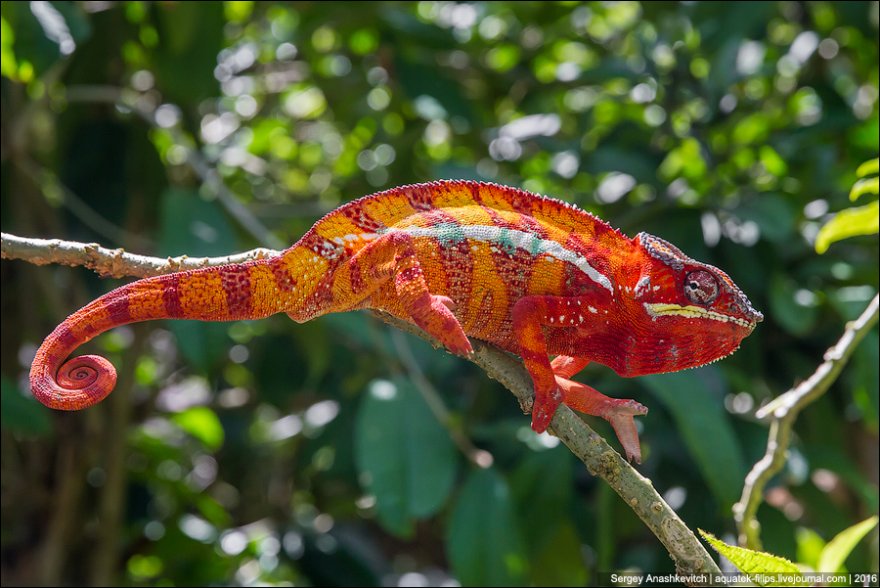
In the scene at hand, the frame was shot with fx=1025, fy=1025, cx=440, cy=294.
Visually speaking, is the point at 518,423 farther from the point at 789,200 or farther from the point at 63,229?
the point at 63,229

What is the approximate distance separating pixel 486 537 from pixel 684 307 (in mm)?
927

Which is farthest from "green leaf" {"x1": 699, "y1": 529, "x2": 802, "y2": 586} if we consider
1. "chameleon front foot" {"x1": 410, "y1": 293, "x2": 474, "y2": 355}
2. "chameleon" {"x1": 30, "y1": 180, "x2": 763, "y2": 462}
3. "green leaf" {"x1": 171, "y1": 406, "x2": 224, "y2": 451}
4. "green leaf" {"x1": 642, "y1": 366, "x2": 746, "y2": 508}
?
"green leaf" {"x1": 171, "y1": 406, "x2": 224, "y2": 451}

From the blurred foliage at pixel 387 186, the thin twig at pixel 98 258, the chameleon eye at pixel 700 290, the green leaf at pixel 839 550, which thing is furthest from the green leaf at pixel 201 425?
the chameleon eye at pixel 700 290

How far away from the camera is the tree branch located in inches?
46.8

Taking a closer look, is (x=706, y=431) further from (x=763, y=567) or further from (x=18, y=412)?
(x=18, y=412)

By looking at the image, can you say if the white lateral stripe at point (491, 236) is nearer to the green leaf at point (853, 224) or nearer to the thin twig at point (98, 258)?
the thin twig at point (98, 258)

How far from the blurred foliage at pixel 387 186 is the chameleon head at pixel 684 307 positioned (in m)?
0.79

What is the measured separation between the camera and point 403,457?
86.3 inches

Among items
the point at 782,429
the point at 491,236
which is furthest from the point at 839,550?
the point at 491,236

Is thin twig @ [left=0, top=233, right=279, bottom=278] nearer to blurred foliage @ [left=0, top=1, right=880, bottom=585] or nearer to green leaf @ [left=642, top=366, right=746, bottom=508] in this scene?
blurred foliage @ [left=0, top=1, right=880, bottom=585]

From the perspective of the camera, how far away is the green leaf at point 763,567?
3.94ft

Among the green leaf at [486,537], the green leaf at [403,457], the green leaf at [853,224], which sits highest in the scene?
the green leaf at [853,224]

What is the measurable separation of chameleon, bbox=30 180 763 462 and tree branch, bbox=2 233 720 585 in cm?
3

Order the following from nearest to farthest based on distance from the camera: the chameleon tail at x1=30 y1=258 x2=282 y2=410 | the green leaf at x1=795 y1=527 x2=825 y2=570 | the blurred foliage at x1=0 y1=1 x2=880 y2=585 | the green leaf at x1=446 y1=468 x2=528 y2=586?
the chameleon tail at x1=30 y1=258 x2=282 y2=410 → the green leaf at x1=446 y1=468 x2=528 y2=586 → the blurred foliage at x1=0 y1=1 x2=880 y2=585 → the green leaf at x1=795 y1=527 x2=825 y2=570
